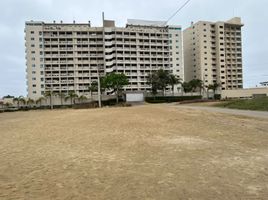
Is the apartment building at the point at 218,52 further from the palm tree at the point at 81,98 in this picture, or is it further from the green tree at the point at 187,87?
the palm tree at the point at 81,98

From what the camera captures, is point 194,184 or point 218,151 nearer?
point 194,184

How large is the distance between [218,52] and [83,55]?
55534 millimetres

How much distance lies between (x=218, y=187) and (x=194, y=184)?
19.0 inches

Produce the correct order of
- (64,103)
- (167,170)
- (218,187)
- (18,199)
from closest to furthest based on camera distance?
1. (18,199)
2. (218,187)
3. (167,170)
4. (64,103)

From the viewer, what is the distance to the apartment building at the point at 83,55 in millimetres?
92938

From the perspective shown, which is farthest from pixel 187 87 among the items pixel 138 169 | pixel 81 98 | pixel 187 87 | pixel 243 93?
pixel 138 169

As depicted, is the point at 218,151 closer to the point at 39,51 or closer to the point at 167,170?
the point at 167,170

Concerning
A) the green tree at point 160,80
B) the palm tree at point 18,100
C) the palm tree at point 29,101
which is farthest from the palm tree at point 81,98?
the green tree at point 160,80

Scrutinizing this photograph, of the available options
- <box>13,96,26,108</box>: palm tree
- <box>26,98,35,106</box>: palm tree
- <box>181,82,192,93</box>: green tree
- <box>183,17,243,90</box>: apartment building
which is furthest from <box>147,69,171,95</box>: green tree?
<box>13,96,26,108</box>: palm tree

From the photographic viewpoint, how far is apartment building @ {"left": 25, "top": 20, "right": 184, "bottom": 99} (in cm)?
9294

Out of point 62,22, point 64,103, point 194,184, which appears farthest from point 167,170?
point 62,22

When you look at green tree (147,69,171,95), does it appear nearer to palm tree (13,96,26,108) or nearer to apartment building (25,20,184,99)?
apartment building (25,20,184,99)

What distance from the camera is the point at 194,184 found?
17.9 feet

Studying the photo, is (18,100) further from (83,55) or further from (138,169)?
(138,169)
